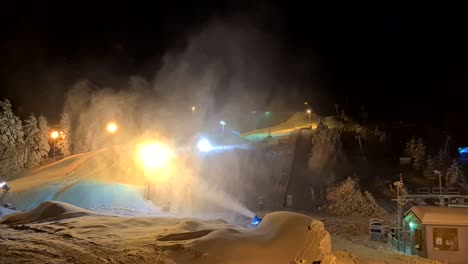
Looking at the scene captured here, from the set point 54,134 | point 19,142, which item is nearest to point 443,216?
point 19,142

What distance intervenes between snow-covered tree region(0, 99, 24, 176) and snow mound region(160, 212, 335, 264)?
3344cm

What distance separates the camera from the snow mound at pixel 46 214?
1770 centimetres

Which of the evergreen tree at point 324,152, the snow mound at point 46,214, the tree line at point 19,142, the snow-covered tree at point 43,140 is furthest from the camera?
the snow-covered tree at point 43,140

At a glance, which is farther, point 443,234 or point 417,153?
point 417,153

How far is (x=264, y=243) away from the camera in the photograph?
12227 mm

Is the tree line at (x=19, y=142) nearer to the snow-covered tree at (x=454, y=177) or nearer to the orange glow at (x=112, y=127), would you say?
the orange glow at (x=112, y=127)

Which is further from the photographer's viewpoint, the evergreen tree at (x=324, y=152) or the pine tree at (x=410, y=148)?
the pine tree at (x=410, y=148)

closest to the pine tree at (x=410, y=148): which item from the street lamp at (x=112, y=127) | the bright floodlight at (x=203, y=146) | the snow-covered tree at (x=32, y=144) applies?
the bright floodlight at (x=203, y=146)

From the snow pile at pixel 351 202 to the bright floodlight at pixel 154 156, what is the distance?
15.5 metres

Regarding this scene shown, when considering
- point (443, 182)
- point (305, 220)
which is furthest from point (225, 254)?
point (443, 182)

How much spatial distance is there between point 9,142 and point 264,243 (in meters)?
38.3

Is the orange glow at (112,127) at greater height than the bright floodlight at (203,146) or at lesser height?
greater

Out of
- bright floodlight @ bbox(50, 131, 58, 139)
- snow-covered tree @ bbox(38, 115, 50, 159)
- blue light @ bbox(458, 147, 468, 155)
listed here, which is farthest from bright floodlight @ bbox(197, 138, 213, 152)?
blue light @ bbox(458, 147, 468, 155)

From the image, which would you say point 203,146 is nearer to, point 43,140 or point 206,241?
point 43,140
